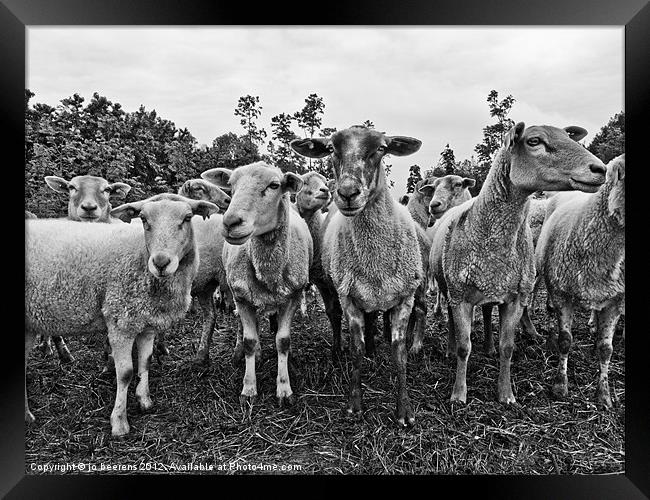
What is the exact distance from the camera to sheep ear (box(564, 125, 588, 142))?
397cm

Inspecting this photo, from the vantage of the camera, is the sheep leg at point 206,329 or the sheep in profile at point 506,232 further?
the sheep leg at point 206,329

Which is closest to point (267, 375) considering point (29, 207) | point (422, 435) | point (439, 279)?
point (422, 435)

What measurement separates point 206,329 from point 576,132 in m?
4.36

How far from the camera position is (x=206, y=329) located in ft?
15.6

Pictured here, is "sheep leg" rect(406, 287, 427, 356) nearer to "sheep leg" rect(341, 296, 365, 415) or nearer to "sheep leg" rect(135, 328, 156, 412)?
"sheep leg" rect(341, 296, 365, 415)

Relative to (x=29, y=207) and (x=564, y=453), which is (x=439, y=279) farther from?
(x=29, y=207)

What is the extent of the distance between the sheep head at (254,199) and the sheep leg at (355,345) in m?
1.05

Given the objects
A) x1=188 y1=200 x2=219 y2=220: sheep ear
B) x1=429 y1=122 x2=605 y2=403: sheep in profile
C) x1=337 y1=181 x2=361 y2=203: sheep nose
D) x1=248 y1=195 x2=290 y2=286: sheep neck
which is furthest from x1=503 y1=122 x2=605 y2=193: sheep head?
x1=188 y1=200 x2=219 y2=220: sheep ear

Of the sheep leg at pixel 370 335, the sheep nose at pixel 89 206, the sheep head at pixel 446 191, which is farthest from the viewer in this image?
the sheep head at pixel 446 191

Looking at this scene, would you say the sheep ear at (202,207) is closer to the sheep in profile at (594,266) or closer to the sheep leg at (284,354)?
the sheep leg at (284,354)

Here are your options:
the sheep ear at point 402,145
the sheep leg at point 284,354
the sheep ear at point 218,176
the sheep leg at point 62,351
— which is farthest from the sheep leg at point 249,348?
the sheep ear at point 402,145

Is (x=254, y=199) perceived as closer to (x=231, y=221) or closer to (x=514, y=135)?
(x=231, y=221)

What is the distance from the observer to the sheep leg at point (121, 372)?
3.74 meters

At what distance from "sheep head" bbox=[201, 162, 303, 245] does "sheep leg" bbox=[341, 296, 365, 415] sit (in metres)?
1.05
